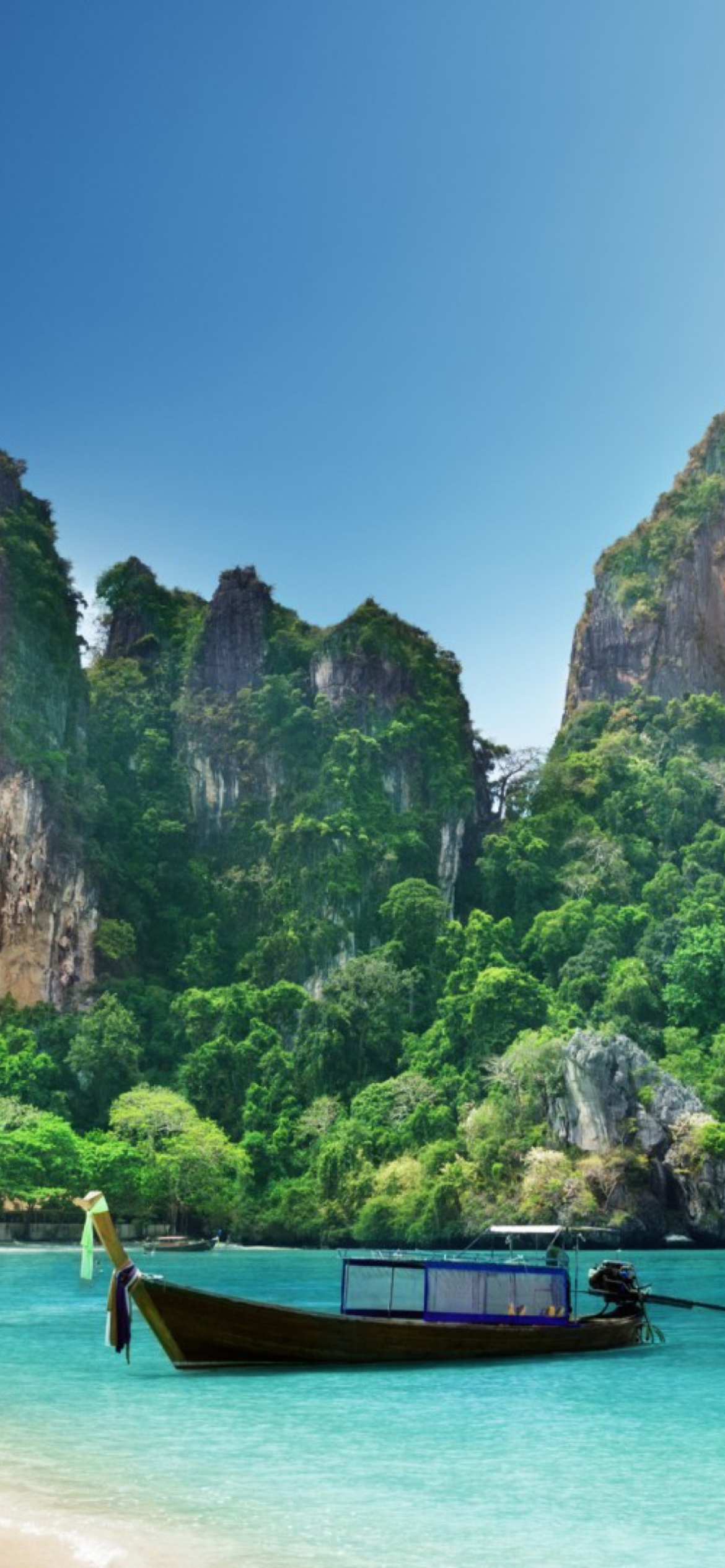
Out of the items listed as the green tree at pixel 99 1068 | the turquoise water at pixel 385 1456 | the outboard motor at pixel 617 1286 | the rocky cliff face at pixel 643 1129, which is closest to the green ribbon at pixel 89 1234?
the turquoise water at pixel 385 1456

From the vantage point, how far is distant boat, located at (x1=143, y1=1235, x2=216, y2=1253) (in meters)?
49.8

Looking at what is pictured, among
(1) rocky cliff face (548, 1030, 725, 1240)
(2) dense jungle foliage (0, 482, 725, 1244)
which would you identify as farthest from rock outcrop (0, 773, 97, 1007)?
(1) rocky cliff face (548, 1030, 725, 1240)

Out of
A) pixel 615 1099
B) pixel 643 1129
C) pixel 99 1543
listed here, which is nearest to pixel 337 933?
pixel 615 1099

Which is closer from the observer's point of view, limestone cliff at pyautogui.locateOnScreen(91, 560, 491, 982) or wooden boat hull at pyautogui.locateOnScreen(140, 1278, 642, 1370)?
wooden boat hull at pyautogui.locateOnScreen(140, 1278, 642, 1370)

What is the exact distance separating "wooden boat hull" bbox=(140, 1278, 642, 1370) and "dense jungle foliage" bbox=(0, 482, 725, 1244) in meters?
32.4

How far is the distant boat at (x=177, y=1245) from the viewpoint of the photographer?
49.8 metres

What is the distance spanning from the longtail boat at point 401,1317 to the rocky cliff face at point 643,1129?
30.2 meters

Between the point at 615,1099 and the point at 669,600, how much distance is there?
42369 mm

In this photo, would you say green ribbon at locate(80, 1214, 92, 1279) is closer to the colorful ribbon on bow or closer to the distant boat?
the colorful ribbon on bow

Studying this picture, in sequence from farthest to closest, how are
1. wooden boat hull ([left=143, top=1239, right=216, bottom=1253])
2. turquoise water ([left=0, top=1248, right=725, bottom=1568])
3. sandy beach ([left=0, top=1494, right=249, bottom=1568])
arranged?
wooden boat hull ([left=143, top=1239, right=216, bottom=1253]) → turquoise water ([left=0, top=1248, right=725, bottom=1568]) → sandy beach ([left=0, top=1494, right=249, bottom=1568])

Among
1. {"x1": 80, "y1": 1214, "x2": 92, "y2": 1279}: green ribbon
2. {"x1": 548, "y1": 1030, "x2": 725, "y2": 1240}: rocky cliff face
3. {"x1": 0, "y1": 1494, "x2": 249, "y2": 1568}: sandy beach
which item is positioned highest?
{"x1": 548, "y1": 1030, "x2": 725, "y2": 1240}: rocky cliff face

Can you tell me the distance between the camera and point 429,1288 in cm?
2084

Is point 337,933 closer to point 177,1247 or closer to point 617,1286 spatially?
point 177,1247

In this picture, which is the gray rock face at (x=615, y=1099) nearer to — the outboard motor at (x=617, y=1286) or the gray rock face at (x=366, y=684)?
the outboard motor at (x=617, y=1286)
